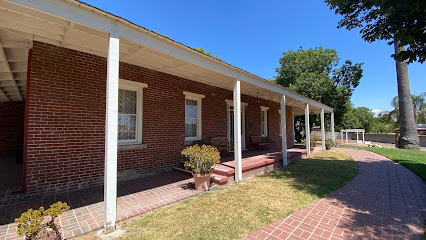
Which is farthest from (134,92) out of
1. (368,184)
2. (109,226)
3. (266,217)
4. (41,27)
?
(368,184)

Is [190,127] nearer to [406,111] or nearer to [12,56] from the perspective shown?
[12,56]

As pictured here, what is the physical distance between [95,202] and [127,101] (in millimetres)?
2934

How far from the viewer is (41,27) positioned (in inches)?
138

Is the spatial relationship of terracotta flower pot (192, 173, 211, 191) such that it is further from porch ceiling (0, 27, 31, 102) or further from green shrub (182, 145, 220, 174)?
porch ceiling (0, 27, 31, 102)

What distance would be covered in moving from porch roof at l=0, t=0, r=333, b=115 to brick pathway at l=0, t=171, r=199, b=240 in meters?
3.04

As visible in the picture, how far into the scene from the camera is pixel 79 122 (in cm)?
484

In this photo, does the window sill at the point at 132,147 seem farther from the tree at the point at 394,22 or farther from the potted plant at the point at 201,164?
the tree at the point at 394,22

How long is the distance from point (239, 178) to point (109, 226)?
352 centimetres

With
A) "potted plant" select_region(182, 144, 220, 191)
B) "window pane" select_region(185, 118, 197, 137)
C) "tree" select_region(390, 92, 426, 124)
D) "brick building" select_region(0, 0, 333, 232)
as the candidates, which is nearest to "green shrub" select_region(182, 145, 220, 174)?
"potted plant" select_region(182, 144, 220, 191)

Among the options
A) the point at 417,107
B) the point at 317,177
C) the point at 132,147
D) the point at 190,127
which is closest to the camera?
the point at 132,147

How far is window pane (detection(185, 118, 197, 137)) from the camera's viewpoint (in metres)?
7.62

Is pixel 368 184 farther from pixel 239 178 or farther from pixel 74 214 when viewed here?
pixel 74 214

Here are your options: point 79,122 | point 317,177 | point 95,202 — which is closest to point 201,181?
point 95,202

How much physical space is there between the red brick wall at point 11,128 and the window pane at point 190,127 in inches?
350
